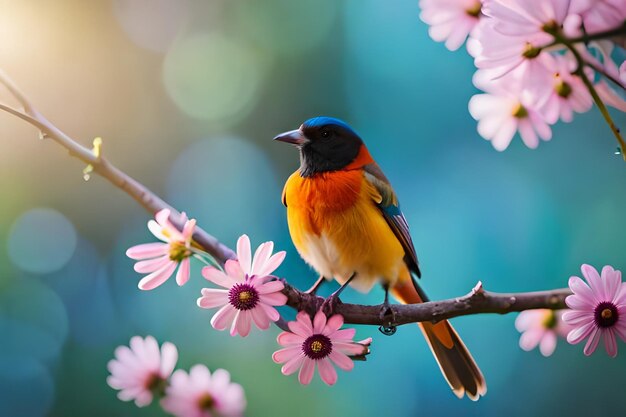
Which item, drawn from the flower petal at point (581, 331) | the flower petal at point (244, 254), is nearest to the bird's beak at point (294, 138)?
the flower petal at point (244, 254)

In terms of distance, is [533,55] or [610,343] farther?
[610,343]

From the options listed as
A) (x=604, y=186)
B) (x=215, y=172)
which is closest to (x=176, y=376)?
(x=215, y=172)

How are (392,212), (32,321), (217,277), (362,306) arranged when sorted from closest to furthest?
(217,277) < (362,306) < (392,212) < (32,321)

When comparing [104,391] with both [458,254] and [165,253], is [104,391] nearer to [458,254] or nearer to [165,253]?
[165,253]

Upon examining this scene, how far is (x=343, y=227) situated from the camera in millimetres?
848

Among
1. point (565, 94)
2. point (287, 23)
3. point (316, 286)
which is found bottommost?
point (316, 286)

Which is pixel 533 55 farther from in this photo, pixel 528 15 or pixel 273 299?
pixel 273 299

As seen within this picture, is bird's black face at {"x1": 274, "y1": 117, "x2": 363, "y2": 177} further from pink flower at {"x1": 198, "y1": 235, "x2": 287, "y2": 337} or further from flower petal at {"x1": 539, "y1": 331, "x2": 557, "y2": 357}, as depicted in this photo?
flower petal at {"x1": 539, "y1": 331, "x2": 557, "y2": 357}

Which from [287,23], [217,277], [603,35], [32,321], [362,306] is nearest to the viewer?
[603,35]

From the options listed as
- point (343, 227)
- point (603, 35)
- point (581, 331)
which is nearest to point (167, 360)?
point (343, 227)

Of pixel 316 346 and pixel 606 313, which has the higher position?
pixel 606 313

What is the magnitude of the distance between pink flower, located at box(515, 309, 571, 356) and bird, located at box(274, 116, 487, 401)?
0.09 metres

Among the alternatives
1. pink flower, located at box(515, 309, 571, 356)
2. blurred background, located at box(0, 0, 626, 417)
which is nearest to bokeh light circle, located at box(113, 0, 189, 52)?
blurred background, located at box(0, 0, 626, 417)

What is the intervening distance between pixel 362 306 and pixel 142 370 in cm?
32
